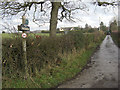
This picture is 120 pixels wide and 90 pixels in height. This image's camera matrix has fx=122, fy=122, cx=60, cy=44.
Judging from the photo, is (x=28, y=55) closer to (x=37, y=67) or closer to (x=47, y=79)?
(x=37, y=67)

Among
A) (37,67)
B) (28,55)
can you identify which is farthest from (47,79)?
(28,55)

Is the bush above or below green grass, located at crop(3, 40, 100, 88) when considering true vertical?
above

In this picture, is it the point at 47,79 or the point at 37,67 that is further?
the point at 37,67

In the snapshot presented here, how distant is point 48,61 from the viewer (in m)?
5.69

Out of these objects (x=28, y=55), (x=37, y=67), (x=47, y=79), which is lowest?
(x=47, y=79)

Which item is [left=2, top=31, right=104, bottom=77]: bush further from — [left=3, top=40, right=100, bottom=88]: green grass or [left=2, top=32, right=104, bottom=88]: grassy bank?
[left=3, top=40, right=100, bottom=88]: green grass

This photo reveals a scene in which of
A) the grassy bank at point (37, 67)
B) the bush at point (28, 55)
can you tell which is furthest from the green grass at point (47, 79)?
the bush at point (28, 55)

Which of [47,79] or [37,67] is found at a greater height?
[37,67]

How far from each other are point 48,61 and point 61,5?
629 cm

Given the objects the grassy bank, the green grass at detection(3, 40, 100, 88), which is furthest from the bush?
the green grass at detection(3, 40, 100, 88)

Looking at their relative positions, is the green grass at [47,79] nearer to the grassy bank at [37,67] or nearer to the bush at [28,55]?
the grassy bank at [37,67]

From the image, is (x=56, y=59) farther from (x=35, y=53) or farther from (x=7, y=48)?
(x=7, y=48)

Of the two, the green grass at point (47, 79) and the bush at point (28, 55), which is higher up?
the bush at point (28, 55)

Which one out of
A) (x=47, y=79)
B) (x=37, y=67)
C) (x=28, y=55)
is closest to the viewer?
(x=28, y=55)
